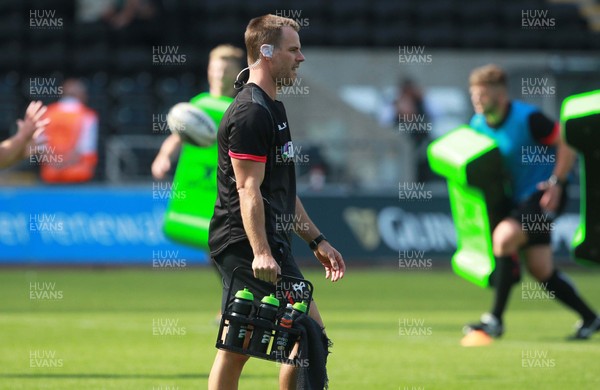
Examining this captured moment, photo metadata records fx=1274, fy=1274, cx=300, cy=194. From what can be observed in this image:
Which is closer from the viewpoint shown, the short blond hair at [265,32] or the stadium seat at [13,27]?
the short blond hair at [265,32]

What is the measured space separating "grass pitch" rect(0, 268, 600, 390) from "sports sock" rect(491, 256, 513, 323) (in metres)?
0.28

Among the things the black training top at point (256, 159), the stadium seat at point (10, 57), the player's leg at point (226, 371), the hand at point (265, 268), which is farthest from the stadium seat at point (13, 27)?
the hand at point (265, 268)

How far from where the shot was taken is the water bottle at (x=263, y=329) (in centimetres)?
614

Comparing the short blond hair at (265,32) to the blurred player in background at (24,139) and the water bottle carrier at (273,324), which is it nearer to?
the water bottle carrier at (273,324)

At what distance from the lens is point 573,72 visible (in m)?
23.5

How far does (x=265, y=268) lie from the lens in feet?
20.0

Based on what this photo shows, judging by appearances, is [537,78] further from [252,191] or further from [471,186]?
[252,191]

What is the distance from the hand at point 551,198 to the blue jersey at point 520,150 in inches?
8.5

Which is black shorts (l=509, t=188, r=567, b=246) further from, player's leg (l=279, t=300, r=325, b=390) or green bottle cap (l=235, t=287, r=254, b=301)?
green bottle cap (l=235, t=287, r=254, b=301)

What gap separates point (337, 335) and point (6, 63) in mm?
14044

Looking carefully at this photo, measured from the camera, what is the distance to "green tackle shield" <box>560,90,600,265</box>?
641 cm

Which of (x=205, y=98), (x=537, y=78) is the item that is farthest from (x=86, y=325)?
(x=537, y=78)

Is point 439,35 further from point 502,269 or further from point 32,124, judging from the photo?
point 32,124

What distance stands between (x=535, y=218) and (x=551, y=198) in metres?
0.23
